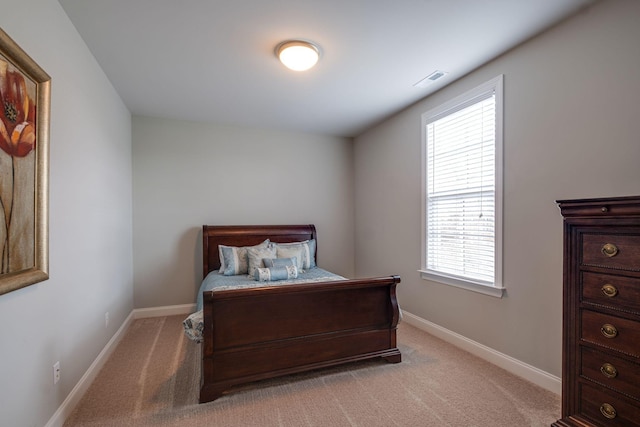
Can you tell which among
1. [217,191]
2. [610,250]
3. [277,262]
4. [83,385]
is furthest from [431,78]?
[83,385]

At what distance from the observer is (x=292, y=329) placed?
230 cm

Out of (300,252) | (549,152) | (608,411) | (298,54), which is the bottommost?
(608,411)

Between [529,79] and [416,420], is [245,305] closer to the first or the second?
[416,420]

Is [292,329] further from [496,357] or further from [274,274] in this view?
[496,357]

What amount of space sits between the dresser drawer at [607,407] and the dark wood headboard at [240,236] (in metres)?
3.32

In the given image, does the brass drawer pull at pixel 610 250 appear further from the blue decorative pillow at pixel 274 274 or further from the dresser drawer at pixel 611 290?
the blue decorative pillow at pixel 274 274

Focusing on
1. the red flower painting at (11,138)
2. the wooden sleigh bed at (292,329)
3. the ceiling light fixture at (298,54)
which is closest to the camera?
the red flower painting at (11,138)

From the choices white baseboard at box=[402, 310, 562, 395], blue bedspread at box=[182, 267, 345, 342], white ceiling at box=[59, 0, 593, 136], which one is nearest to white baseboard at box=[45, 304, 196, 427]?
blue bedspread at box=[182, 267, 345, 342]

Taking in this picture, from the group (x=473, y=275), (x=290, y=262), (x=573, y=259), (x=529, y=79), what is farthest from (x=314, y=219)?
(x=573, y=259)

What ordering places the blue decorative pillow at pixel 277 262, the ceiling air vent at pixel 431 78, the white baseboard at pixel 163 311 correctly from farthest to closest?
the white baseboard at pixel 163 311 → the blue decorative pillow at pixel 277 262 → the ceiling air vent at pixel 431 78

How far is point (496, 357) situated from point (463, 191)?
57.0 inches

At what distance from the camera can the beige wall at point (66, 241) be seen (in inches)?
56.7

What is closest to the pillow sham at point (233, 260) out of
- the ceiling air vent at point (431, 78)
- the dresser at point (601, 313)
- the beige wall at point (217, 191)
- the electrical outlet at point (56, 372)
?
the beige wall at point (217, 191)

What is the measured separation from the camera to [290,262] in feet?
11.5
